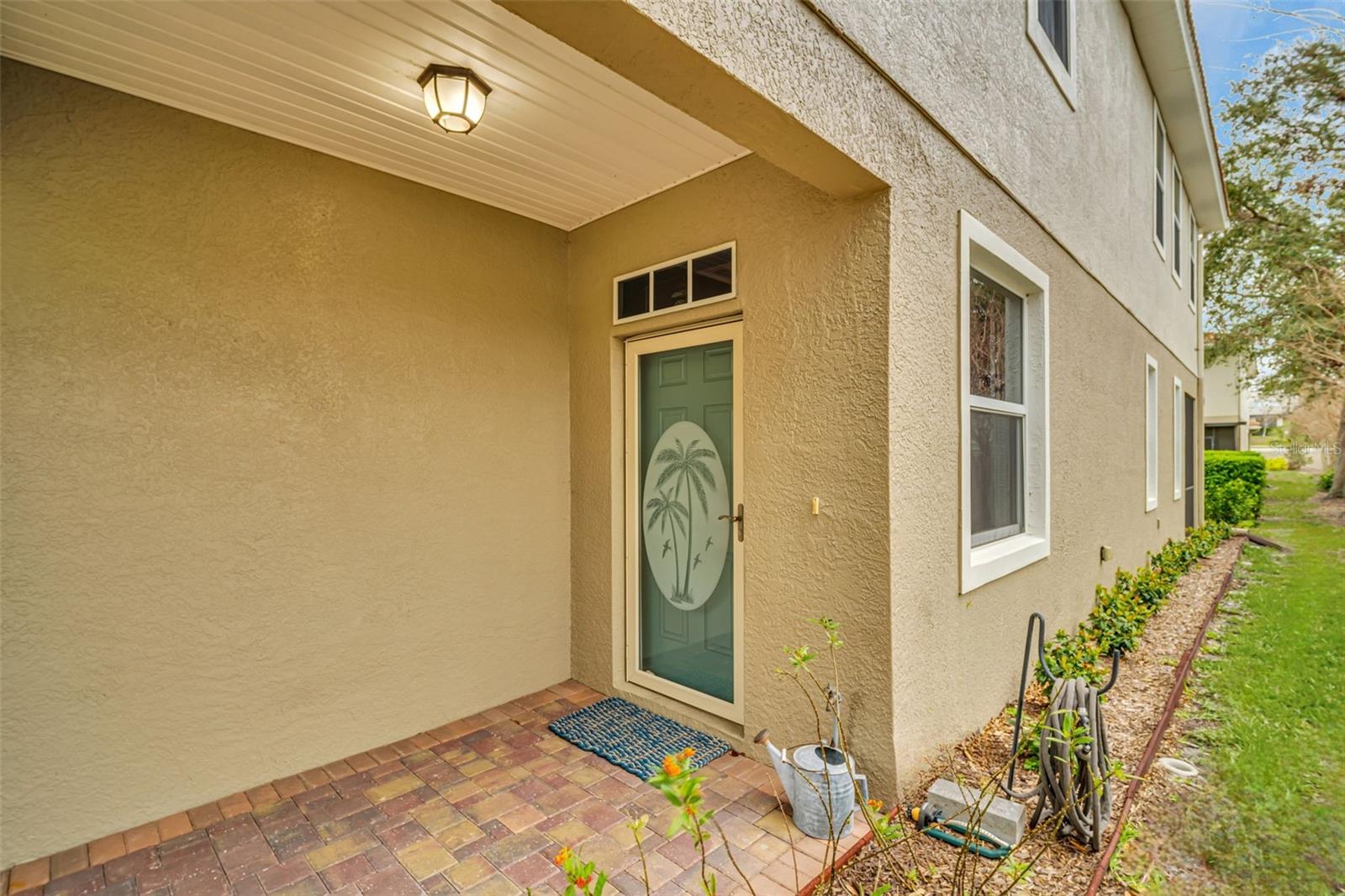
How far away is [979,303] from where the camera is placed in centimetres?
407

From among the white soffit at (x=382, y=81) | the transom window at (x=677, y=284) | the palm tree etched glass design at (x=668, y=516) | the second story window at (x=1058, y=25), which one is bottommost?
the palm tree etched glass design at (x=668, y=516)

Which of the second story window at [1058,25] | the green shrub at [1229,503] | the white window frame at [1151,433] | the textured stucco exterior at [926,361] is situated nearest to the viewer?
the textured stucco exterior at [926,361]

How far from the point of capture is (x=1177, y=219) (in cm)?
1005

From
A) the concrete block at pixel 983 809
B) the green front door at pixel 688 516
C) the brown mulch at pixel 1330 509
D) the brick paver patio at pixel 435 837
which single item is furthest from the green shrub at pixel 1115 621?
the brown mulch at pixel 1330 509

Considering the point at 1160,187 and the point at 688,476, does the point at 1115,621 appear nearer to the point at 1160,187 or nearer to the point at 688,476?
the point at 688,476

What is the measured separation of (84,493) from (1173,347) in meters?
12.5

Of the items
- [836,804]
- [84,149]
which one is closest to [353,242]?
[84,149]

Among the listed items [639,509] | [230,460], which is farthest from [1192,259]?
[230,460]

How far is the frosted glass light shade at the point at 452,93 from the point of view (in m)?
2.69

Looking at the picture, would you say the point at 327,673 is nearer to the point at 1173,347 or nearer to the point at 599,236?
the point at 599,236

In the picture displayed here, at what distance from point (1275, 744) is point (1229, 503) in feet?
42.2

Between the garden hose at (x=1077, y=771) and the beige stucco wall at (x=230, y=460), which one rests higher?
the beige stucco wall at (x=230, y=460)

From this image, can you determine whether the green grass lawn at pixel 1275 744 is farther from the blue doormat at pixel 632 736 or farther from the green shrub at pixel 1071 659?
the blue doormat at pixel 632 736

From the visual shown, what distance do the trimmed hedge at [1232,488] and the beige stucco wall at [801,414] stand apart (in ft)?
49.1
